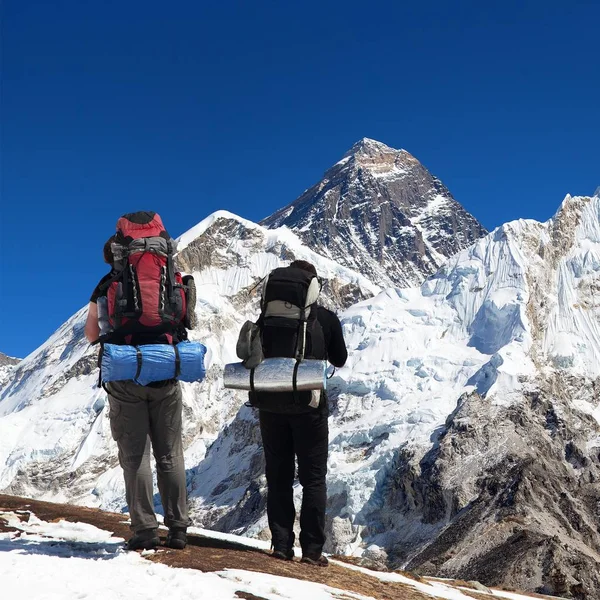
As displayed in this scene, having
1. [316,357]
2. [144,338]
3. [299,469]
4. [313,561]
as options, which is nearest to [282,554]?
[313,561]

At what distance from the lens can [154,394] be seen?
28.8ft

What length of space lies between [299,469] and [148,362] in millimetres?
2284

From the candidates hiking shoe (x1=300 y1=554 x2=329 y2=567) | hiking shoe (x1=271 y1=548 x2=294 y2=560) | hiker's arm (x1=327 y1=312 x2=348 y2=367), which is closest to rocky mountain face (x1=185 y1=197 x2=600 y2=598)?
hiking shoe (x1=300 y1=554 x2=329 y2=567)

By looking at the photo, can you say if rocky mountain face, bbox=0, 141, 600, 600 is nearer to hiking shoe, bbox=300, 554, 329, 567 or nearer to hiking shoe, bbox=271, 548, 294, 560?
hiking shoe, bbox=300, 554, 329, 567

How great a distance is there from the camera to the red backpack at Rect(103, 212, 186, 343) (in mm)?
8523

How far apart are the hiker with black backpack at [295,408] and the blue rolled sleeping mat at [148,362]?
88 centimetres

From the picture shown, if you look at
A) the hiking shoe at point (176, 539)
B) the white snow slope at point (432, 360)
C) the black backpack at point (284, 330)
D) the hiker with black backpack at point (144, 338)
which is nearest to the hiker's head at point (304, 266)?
the black backpack at point (284, 330)

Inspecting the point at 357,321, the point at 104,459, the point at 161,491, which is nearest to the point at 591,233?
the point at 357,321

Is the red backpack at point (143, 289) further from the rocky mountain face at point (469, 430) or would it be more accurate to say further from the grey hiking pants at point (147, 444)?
the rocky mountain face at point (469, 430)

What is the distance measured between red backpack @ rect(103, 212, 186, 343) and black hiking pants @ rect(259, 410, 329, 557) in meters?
1.66

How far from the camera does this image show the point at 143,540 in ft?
28.6

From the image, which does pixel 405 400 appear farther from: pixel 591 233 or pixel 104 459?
pixel 104 459

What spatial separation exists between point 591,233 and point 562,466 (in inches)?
1749

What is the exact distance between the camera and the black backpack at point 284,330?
9.26m
